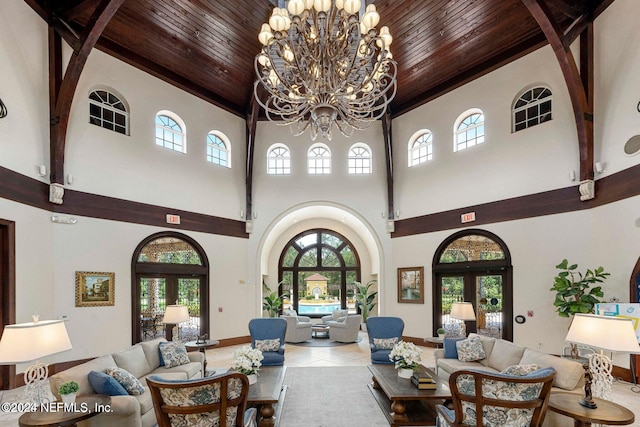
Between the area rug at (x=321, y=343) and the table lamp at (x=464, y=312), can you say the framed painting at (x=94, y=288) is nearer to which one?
the area rug at (x=321, y=343)

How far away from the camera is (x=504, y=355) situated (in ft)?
18.6

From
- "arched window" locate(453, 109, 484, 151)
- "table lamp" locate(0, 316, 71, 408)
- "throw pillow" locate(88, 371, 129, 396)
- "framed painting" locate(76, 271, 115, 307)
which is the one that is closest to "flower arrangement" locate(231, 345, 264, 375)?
"throw pillow" locate(88, 371, 129, 396)

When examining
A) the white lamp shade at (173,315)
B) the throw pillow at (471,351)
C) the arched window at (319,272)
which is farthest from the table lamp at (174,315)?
the arched window at (319,272)

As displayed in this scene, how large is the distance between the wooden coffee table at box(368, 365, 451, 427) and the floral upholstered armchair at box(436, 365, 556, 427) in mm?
1311

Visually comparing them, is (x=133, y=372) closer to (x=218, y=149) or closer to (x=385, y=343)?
(x=385, y=343)

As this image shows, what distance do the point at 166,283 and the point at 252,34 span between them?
20.7 feet

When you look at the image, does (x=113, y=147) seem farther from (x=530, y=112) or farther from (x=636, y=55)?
(x=636, y=55)

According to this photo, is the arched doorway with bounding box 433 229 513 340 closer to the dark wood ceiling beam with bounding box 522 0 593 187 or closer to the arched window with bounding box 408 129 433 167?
the arched window with bounding box 408 129 433 167

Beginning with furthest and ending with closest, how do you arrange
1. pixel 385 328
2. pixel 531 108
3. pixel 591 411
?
pixel 531 108 → pixel 385 328 → pixel 591 411

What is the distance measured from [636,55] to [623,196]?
2.36m

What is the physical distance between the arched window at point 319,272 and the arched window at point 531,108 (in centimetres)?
712

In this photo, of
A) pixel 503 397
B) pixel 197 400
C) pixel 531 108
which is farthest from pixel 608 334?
pixel 531 108

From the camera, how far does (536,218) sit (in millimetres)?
8039

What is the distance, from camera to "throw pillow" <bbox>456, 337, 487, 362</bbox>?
6168 millimetres
